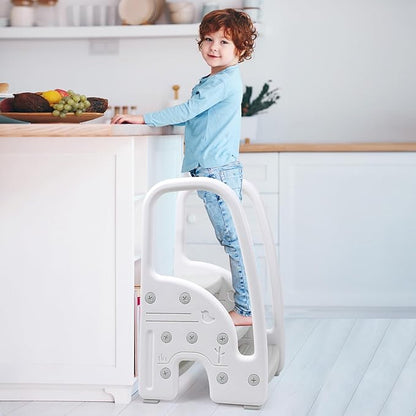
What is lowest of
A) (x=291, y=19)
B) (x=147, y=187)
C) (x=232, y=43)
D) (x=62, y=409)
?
(x=62, y=409)

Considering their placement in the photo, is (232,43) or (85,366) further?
(232,43)

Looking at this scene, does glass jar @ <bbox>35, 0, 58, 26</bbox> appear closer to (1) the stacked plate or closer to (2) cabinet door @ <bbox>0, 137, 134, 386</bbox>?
(1) the stacked plate

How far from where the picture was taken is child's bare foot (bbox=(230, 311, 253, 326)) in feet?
9.54

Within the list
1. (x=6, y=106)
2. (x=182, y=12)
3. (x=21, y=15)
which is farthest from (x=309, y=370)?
(x=21, y=15)

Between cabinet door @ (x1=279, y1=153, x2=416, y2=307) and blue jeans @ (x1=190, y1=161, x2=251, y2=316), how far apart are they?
3.94 feet

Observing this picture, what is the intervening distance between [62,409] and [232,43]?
4.18 ft

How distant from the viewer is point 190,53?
4793mm

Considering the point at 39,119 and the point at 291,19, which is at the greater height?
the point at 291,19

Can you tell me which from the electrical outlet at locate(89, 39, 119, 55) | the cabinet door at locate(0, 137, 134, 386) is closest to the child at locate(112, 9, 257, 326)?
the cabinet door at locate(0, 137, 134, 386)

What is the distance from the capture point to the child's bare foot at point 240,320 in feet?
9.54

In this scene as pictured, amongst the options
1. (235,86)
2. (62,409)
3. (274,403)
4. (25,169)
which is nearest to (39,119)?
(25,169)

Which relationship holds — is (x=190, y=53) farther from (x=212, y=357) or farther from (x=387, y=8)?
(x=212, y=357)

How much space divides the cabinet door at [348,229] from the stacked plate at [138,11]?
1149 millimetres

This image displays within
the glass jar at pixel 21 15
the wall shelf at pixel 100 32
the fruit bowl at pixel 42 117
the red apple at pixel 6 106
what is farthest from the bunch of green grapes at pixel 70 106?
the glass jar at pixel 21 15
